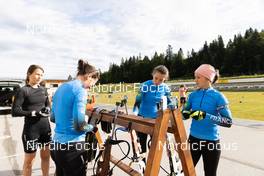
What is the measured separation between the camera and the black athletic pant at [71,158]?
3.36m

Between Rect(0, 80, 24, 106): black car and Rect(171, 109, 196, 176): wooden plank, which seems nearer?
Rect(171, 109, 196, 176): wooden plank

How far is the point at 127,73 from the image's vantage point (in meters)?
136

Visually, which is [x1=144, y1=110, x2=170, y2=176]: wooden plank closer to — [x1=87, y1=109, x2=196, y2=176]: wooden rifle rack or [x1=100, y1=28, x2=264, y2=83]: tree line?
[x1=87, y1=109, x2=196, y2=176]: wooden rifle rack

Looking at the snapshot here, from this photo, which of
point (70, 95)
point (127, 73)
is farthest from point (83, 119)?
point (127, 73)

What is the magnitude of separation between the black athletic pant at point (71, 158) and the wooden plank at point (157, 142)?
2.37ft

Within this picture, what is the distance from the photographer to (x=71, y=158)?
336 centimetres

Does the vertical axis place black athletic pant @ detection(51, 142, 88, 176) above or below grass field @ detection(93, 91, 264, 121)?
above

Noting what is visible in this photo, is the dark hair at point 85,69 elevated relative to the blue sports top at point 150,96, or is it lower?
elevated

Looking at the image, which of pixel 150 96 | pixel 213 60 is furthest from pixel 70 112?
pixel 213 60

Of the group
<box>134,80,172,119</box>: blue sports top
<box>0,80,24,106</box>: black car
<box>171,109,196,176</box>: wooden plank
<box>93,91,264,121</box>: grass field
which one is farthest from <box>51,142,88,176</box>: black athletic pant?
<box>0,80,24,106</box>: black car

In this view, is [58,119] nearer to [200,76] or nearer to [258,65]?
[200,76]

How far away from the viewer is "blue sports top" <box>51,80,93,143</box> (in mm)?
3244

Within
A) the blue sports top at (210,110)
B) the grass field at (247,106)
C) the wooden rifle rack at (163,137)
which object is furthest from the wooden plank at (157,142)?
the grass field at (247,106)

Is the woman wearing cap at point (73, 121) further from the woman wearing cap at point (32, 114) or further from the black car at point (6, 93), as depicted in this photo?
the black car at point (6, 93)
